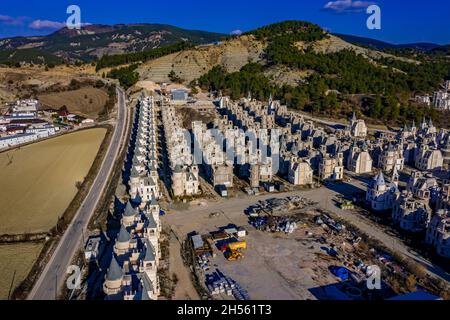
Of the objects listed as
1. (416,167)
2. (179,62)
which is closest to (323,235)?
(416,167)

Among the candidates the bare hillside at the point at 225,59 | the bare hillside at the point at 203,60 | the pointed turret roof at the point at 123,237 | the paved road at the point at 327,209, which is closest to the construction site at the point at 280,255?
the paved road at the point at 327,209

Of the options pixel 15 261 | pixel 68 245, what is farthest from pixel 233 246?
pixel 15 261

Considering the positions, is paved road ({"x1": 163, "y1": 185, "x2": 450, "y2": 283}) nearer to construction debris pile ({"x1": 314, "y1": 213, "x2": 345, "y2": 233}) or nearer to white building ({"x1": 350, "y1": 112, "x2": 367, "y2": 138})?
construction debris pile ({"x1": 314, "y1": 213, "x2": 345, "y2": 233})

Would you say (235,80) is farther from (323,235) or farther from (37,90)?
(323,235)

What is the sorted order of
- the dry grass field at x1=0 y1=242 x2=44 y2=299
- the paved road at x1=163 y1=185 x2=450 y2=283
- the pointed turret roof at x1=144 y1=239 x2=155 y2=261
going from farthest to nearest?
the paved road at x1=163 y1=185 x2=450 y2=283 → the dry grass field at x1=0 y1=242 x2=44 y2=299 → the pointed turret roof at x1=144 y1=239 x2=155 y2=261

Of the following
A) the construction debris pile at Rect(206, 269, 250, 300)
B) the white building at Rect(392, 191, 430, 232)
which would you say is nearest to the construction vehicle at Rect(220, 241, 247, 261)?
the construction debris pile at Rect(206, 269, 250, 300)

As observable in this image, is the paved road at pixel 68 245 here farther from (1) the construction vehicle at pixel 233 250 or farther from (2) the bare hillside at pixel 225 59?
(2) the bare hillside at pixel 225 59

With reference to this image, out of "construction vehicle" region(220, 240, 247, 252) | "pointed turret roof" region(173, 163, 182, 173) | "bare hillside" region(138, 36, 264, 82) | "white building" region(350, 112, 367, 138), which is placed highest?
"bare hillside" region(138, 36, 264, 82)
